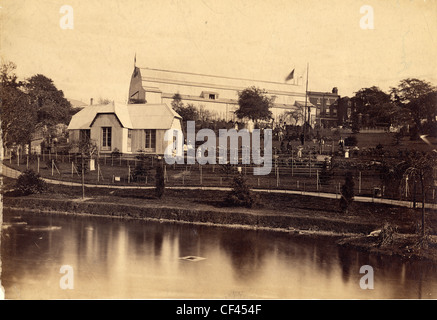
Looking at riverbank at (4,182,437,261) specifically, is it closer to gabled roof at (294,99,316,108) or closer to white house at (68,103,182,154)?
white house at (68,103,182,154)

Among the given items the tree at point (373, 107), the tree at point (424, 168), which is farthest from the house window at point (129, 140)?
the tree at point (424, 168)

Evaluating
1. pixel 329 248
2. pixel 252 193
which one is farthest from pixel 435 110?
pixel 252 193

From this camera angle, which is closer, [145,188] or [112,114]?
[145,188]

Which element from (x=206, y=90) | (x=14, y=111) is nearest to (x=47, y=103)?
(x=14, y=111)

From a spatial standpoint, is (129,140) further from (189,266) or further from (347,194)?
(347,194)

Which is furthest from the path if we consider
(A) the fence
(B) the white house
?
(B) the white house

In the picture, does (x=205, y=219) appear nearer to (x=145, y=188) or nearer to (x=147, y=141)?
(x=145, y=188)

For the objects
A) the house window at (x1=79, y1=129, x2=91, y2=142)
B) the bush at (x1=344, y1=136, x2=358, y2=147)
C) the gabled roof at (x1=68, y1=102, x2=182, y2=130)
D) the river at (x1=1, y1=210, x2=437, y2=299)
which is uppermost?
the gabled roof at (x1=68, y1=102, x2=182, y2=130)
